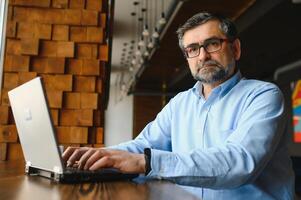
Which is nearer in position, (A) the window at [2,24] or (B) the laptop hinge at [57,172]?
(B) the laptop hinge at [57,172]

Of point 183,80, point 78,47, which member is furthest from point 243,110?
point 183,80

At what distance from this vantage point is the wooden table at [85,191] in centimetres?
81

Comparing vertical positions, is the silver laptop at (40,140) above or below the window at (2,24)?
below

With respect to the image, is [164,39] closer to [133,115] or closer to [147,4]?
[147,4]

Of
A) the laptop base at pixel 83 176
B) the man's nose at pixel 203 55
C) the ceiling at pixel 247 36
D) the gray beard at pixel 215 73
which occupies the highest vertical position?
the ceiling at pixel 247 36

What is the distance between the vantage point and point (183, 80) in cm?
997

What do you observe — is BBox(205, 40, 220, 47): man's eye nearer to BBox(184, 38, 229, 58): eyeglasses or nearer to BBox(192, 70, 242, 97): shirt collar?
BBox(184, 38, 229, 58): eyeglasses

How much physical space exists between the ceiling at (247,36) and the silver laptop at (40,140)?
3.85 m

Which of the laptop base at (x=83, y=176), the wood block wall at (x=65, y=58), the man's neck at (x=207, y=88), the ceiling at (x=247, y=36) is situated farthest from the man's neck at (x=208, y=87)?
the ceiling at (x=247, y=36)

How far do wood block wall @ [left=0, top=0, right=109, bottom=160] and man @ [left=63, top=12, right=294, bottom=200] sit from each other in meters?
0.79

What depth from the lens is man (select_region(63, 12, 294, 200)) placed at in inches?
39.7

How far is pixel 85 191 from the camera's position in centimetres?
90

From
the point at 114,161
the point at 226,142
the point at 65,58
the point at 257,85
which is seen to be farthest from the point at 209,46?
the point at 65,58

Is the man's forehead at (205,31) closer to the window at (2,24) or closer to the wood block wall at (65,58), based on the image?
the wood block wall at (65,58)
